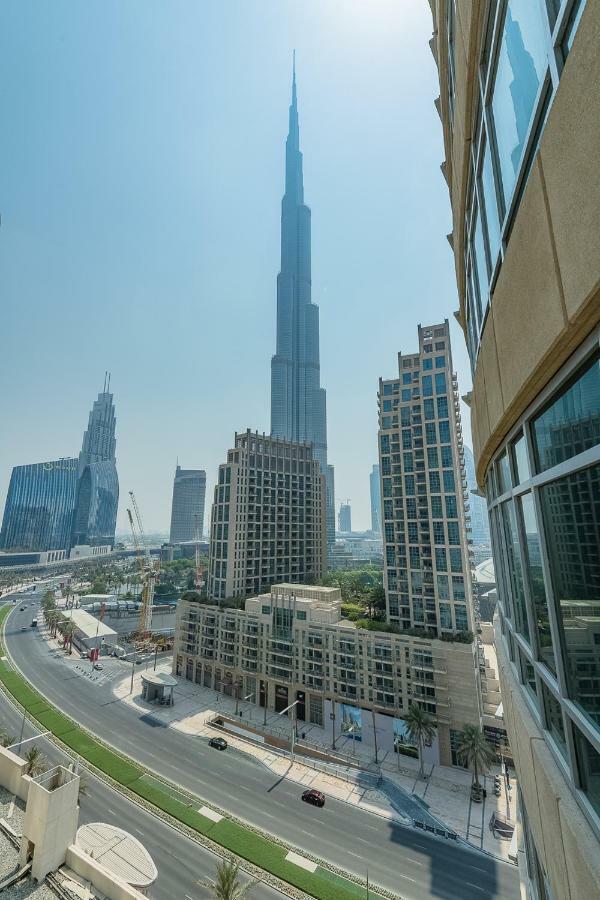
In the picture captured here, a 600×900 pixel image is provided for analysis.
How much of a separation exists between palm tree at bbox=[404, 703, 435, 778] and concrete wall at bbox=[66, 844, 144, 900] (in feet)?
132

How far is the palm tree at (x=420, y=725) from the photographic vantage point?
148 ft

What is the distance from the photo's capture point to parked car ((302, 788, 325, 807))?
3925cm

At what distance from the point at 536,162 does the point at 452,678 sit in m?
54.5

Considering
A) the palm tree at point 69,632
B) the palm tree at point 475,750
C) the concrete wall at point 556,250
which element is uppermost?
the concrete wall at point 556,250

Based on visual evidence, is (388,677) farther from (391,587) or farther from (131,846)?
(131,846)

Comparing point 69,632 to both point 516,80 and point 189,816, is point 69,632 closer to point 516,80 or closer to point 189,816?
point 189,816

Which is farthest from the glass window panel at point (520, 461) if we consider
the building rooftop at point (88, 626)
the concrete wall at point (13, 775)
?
the building rooftop at point (88, 626)

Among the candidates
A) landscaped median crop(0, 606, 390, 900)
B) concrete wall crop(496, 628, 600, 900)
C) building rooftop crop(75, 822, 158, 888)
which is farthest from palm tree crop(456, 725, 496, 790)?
concrete wall crop(496, 628, 600, 900)

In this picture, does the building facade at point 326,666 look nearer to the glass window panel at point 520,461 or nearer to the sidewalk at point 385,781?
the sidewalk at point 385,781

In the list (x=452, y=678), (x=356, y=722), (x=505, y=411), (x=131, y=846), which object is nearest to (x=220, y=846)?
(x=131, y=846)

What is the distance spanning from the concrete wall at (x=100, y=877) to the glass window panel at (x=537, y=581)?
15.5 meters

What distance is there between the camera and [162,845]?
33.1 metres

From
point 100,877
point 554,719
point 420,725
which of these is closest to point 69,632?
point 420,725

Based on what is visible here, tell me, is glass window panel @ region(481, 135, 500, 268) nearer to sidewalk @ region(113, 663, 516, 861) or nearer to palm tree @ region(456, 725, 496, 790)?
sidewalk @ region(113, 663, 516, 861)
